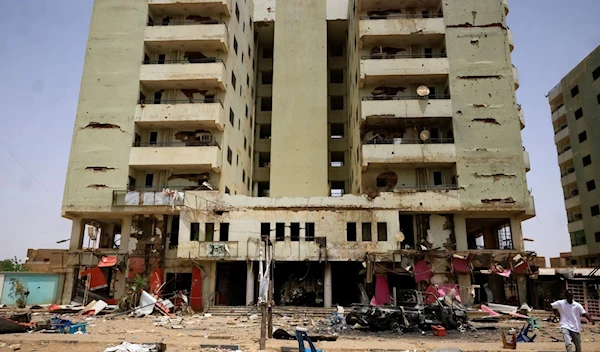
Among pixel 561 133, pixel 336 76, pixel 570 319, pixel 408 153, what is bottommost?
pixel 570 319

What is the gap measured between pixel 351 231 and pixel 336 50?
91.3 ft

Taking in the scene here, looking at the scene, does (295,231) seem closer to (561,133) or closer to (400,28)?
(400,28)

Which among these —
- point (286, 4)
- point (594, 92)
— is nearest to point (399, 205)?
point (286, 4)

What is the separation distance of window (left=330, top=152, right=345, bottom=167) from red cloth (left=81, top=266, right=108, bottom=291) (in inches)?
959

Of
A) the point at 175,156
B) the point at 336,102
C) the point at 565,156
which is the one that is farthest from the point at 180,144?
the point at 565,156

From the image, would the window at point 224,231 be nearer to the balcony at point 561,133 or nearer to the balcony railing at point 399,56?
the balcony railing at point 399,56

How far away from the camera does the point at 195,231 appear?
1264 inches

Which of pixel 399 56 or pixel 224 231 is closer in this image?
pixel 224 231

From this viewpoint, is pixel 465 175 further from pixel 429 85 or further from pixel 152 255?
pixel 152 255

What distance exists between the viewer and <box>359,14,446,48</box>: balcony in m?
36.4

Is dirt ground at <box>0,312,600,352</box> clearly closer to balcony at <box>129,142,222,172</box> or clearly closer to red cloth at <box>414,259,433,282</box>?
red cloth at <box>414,259,433,282</box>

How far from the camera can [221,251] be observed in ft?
102

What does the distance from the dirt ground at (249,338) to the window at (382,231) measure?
937 cm

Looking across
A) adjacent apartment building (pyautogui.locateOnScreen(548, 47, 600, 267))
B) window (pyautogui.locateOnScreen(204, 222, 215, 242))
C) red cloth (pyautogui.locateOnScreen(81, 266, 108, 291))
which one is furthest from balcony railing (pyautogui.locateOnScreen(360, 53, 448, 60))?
red cloth (pyautogui.locateOnScreen(81, 266, 108, 291))
